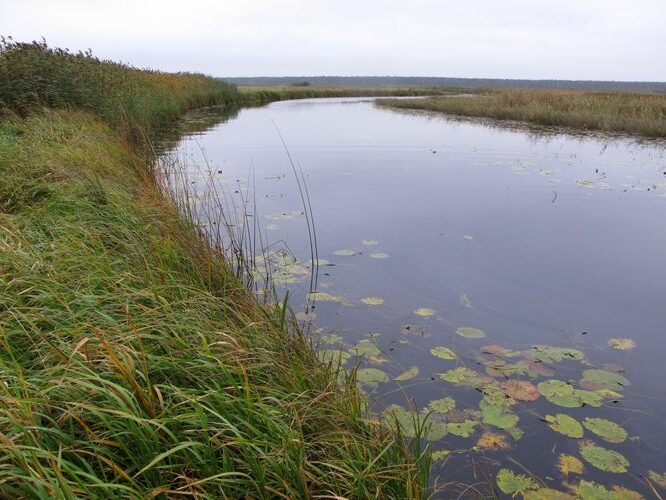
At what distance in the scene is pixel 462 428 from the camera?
9.70 feet

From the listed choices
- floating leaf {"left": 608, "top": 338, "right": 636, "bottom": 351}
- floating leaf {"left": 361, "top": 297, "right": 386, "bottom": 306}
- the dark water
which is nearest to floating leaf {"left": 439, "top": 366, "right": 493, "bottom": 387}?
the dark water

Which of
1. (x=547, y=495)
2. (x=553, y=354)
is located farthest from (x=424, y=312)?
(x=547, y=495)

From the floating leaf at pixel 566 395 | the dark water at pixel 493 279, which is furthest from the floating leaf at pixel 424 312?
the floating leaf at pixel 566 395

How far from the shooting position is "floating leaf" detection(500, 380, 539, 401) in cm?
326

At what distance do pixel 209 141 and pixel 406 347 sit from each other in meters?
12.2

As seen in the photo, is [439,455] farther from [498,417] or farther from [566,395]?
[566,395]

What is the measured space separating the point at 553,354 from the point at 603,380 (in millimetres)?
417

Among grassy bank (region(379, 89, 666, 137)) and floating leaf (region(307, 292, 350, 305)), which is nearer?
floating leaf (region(307, 292, 350, 305))

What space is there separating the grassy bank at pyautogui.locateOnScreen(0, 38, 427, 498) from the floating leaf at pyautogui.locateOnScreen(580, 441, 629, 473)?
3.82 ft

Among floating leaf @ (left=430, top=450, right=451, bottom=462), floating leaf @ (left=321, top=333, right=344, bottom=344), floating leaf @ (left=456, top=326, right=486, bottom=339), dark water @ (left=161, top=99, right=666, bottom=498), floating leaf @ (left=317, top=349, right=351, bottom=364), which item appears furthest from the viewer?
floating leaf @ (left=456, top=326, right=486, bottom=339)

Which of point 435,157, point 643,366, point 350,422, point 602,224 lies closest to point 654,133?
point 435,157

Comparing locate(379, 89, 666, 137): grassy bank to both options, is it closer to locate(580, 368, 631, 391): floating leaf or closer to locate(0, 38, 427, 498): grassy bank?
locate(580, 368, 631, 391): floating leaf

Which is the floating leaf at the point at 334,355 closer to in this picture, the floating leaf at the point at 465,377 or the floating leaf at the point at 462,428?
the floating leaf at the point at 465,377

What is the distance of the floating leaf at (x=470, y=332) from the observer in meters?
4.07
